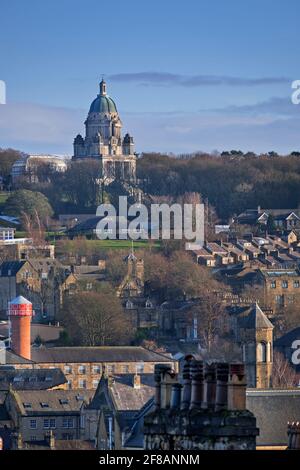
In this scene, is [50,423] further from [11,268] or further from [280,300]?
[11,268]

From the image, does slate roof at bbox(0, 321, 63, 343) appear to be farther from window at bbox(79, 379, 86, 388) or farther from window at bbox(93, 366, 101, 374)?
window at bbox(79, 379, 86, 388)

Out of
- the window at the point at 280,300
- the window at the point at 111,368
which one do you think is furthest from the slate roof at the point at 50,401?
the window at the point at 280,300

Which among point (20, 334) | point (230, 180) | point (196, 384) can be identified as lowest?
point (20, 334)

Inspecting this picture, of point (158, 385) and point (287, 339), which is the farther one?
point (287, 339)

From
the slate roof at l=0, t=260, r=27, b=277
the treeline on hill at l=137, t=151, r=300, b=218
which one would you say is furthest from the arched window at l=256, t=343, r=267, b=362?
the treeline on hill at l=137, t=151, r=300, b=218

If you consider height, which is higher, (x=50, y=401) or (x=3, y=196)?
(x=3, y=196)

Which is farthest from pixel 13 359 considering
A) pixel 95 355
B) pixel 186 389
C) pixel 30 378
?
pixel 186 389

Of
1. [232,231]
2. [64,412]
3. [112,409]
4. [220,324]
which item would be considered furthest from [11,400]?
[232,231]
